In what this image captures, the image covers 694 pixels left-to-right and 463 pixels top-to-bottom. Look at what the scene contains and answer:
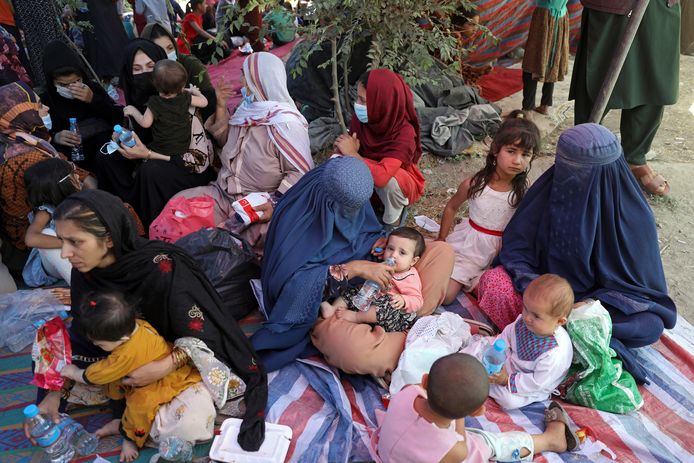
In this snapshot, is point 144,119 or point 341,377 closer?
point 341,377

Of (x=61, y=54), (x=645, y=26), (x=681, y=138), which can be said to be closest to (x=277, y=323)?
(x=61, y=54)

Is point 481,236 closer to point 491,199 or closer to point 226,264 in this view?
point 491,199

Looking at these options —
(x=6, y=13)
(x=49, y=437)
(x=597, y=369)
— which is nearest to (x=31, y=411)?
(x=49, y=437)

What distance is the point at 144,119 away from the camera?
13.4 ft

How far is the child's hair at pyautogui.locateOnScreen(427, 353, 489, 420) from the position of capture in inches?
75.0

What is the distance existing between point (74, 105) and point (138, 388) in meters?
2.98

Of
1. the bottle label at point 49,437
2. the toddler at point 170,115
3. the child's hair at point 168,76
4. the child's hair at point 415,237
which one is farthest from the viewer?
the toddler at point 170,115

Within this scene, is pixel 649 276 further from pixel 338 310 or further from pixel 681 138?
pixel 681 138

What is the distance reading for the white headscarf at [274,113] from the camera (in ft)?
13.1

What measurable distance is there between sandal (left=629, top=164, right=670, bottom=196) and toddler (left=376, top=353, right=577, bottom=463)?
3.34m

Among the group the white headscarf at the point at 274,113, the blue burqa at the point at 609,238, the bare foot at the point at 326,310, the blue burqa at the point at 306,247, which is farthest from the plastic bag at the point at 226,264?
the blue burqa at the point at 609,238

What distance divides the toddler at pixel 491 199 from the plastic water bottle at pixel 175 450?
1.78 m

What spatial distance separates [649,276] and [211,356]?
2.32 metres

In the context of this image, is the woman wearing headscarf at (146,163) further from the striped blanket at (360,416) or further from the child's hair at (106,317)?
the child's hair at (106,317)
